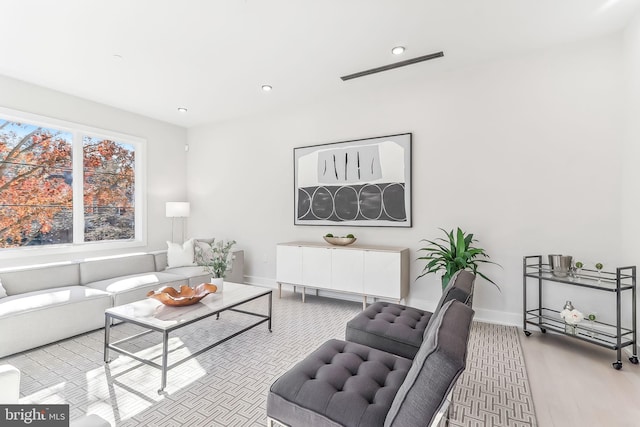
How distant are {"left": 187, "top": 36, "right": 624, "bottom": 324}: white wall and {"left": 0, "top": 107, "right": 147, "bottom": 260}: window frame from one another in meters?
2.71

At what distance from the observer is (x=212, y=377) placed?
7.41 feet

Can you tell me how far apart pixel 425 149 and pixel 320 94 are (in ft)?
5.47

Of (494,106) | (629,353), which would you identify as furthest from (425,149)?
(629,353)

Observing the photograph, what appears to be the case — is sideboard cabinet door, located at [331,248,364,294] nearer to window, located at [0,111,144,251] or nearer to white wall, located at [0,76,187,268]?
white wall, located at [0,76,187,268]

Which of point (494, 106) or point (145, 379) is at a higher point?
point (494, 106)

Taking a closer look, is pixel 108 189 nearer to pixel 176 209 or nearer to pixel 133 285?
pixel 176 209

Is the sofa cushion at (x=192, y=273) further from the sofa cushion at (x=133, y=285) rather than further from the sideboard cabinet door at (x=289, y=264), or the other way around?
the sideboard cabinet door at (x=289, y=264)

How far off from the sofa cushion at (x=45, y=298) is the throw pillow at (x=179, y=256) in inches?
46.3

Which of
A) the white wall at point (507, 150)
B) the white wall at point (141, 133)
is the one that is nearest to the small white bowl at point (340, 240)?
the white wall at point (507, 150)

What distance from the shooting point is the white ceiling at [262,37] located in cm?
244

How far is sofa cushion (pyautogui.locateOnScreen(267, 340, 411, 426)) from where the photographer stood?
1239 millimetres

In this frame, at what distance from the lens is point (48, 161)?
405 centimetres

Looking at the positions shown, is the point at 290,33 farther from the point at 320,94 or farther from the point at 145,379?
the point at 145,379

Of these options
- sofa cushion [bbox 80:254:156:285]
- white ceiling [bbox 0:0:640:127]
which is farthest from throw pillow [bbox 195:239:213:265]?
white ceiling [bbox 0:0:640:127]
